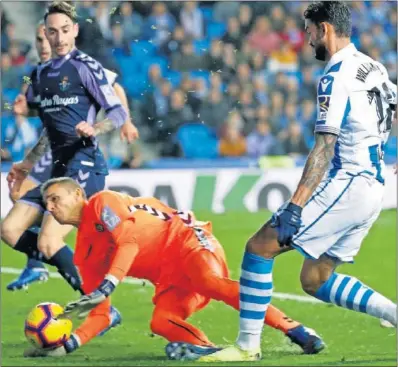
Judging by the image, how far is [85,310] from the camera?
22.3 feet

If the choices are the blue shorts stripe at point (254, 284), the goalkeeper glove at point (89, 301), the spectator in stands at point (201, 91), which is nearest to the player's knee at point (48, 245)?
the goalkeeper glove at point (89, 301)

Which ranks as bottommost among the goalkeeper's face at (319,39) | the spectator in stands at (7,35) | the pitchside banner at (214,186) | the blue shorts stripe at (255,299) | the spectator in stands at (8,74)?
the pitchside banner at (214,186)

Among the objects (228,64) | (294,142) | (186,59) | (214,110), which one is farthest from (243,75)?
(294,142)

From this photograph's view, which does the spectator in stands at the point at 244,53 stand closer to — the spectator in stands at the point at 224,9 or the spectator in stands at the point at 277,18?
the spectator in stands at the point at 224,9

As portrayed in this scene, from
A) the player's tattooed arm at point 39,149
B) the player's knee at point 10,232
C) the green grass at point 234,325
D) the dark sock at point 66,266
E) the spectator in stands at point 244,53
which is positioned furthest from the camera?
the spectator in stands at point 244,53

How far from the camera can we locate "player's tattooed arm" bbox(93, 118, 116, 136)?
8.59m

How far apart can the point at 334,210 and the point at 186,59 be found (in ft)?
36.0

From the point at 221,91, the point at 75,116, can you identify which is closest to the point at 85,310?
the point at 75,116

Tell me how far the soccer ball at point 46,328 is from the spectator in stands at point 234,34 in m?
11.7

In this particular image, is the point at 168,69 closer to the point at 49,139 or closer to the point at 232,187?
the point at 232,187

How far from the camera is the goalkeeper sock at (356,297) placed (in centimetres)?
706

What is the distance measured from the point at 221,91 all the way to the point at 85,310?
11.1 metres

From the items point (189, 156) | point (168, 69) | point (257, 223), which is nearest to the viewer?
point (257, 223)

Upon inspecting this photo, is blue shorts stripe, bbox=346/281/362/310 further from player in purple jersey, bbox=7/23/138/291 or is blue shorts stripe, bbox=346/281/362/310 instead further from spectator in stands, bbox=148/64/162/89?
spectator in stands, bbox=148/64/162/89
